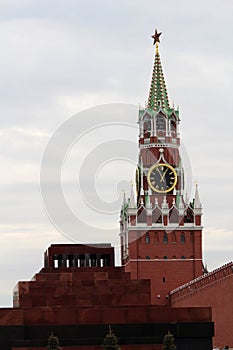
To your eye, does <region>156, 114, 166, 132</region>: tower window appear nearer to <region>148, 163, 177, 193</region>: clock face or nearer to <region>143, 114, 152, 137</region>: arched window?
<region>143, 114, 152, 137</region>: arched window

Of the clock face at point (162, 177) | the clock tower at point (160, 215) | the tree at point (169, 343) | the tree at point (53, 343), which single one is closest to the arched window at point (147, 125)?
the clock tower at point (160, 215)

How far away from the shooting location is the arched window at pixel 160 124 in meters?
117

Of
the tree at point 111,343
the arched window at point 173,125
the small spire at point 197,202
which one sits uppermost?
the arched window at point 173,125

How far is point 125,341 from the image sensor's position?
61656 mm

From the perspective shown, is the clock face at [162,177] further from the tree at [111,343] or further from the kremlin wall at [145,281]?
the tree at [111,343]

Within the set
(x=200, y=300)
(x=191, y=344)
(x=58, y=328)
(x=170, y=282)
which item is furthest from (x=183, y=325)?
(x=170, y=282)

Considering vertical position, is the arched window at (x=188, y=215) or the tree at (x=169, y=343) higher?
the arched window at (x=188, y=215)

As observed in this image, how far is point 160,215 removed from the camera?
374 feet

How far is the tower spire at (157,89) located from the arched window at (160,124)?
1116mm

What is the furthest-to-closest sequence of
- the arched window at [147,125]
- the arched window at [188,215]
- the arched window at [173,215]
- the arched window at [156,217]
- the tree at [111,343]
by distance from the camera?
the arched window at [147,125], the arched window at [188,215], the arched window at [173,215], the arched window at [156,217], the tree at [111,343]

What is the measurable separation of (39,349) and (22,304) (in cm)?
648

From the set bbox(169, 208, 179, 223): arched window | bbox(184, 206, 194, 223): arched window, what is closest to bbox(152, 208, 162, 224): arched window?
bbox(169, 208, 179, 223): arched window

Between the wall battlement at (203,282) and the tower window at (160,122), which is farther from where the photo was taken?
the tower window at (160,122)

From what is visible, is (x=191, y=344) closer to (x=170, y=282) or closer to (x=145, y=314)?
(x=145, y=314)
